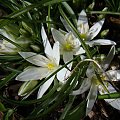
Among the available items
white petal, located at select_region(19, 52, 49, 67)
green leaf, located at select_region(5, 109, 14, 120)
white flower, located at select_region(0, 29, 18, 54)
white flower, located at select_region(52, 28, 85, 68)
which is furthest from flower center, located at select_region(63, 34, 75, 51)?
green leaf, located at select_region(5, 109, 14, 120)

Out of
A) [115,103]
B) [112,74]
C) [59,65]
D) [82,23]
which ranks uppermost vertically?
[82,23]

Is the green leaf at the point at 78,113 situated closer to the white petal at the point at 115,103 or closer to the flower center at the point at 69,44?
the white petal at the point at 115,103

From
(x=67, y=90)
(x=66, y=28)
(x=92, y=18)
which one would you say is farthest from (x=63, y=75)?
(x=92, y=18)

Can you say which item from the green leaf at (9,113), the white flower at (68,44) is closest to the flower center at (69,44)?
the white flower at (68,44)

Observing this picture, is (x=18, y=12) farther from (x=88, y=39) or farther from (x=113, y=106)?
(x=113, y=106)

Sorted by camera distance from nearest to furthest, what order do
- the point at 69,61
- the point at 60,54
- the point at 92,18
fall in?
the point at 69,61
the point at 60,54
the point at 92,18

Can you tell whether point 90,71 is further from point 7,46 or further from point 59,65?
point 7,46

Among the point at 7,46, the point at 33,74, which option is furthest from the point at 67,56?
the point at 7,46
